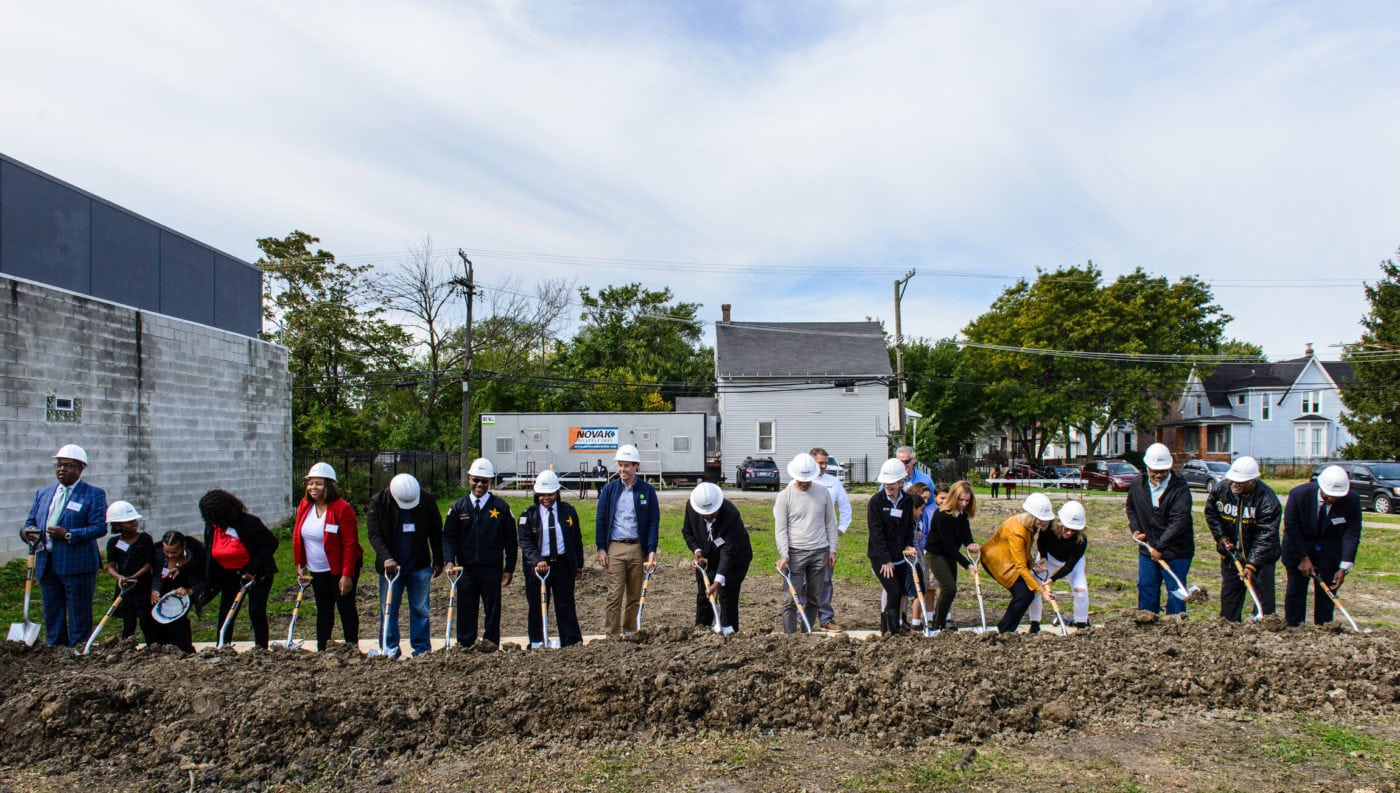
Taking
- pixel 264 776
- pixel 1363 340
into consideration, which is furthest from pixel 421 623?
pixel 1363 340

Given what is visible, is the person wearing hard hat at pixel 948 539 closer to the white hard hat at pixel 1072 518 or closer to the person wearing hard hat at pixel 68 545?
the white hard hat at pixel 1072 518

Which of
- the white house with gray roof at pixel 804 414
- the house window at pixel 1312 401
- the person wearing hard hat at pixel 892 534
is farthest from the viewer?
the house window at pixel 1312 401

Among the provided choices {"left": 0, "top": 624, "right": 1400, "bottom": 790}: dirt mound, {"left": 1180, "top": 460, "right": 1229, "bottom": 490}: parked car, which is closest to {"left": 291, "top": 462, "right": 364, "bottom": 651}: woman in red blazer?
{"left": 0, "top": 624, "right": 1400, "bottom": 790}: dirt mound

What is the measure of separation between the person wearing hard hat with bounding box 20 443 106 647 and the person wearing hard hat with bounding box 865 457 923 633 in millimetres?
5885

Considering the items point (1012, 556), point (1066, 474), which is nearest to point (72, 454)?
point (1012, 556)

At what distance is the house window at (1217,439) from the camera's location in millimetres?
45844

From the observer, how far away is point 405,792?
3947mm

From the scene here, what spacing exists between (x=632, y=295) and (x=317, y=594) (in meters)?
50.7

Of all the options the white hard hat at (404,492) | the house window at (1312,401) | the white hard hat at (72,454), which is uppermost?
the house window at (1312,401)

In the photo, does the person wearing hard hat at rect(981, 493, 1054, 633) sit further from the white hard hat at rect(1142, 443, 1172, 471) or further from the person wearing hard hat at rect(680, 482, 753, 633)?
the person wearing hard hat at rect(680, 482, 753, 633)

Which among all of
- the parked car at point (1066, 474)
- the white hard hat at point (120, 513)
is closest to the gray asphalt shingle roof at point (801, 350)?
the parked car at point (1066, 474)

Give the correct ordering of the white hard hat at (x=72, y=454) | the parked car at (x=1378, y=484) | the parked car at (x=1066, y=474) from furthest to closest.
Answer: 1. the parked car at (x=1066, y=474)
2. the parked car at (x=1378, y=484)
3. the white hard hat at (x=72, y=454)

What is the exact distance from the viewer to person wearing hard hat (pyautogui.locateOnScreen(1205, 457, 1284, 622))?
6688 millimetres

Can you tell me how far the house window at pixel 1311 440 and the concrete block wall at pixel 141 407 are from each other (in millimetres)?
48700
